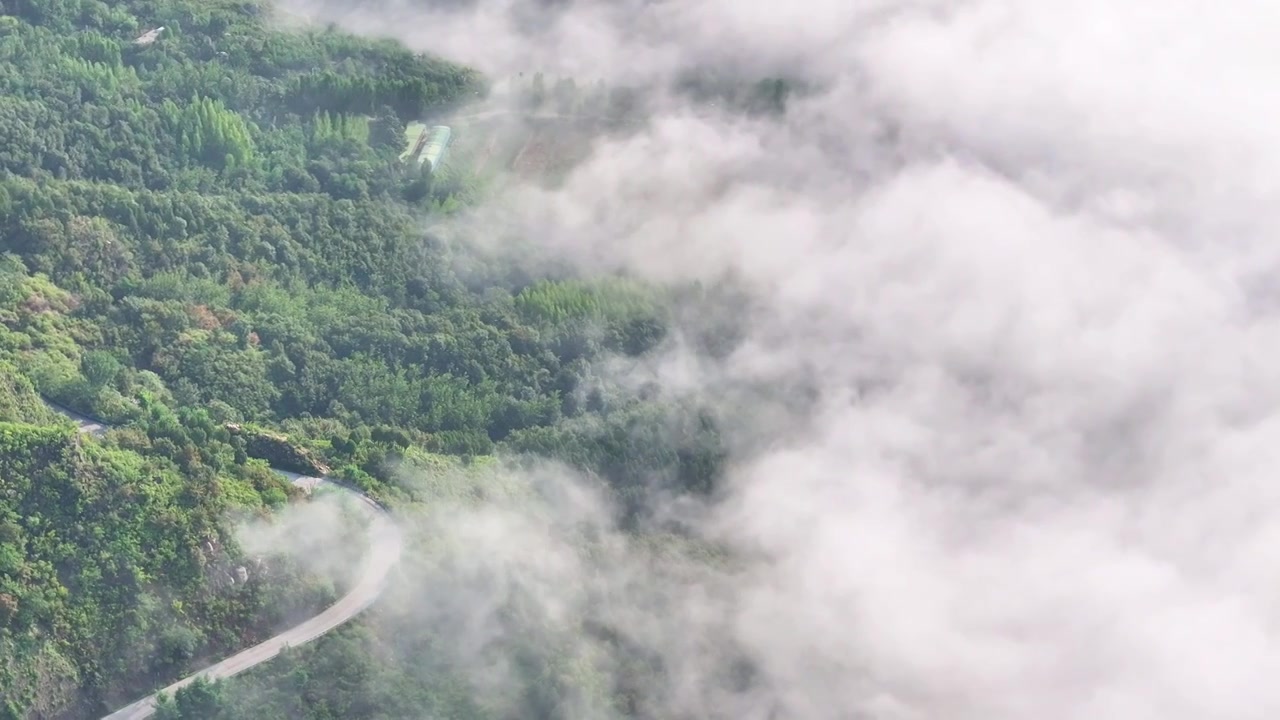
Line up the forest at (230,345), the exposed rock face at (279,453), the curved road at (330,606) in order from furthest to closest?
the exposed rock face at (279,453)
the forest at (230,345)
the curved road at (330,606)

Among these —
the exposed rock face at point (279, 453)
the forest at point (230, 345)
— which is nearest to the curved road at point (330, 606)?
the exposed rock face at point (279, 453)

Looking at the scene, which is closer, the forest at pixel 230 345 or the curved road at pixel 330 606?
the curved road at pixel 330 606

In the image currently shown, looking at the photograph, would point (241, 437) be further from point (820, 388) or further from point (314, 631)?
point (820, 388)

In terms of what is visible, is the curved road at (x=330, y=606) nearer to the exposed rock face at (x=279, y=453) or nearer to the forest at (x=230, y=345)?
the exposed rock face at (x=279, y=453)

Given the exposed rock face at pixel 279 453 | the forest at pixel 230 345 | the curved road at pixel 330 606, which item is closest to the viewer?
the curved road at pixel 330 606

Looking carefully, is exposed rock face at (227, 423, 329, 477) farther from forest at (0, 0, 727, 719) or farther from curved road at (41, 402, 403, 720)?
forest at (0, 0, 727, 719)

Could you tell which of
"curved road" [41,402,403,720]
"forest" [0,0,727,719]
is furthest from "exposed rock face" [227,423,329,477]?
"forest" [0,0,727,719]
